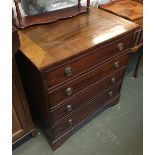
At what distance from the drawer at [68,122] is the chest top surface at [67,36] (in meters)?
0.52

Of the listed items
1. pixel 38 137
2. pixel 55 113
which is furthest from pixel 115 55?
pixel 38 137

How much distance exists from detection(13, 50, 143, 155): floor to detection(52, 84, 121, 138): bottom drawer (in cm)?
15

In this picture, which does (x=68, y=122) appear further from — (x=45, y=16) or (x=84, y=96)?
(x=45, y=16)

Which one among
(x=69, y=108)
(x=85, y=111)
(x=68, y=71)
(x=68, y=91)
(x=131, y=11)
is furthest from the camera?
(x=131, y=11)

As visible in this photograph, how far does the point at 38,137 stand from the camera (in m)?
1.56

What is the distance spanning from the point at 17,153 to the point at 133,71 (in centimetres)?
143

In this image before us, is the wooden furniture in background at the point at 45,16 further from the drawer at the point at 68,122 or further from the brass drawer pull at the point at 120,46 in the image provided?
the drawer at the point at 68,122

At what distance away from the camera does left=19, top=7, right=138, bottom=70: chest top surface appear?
1019 millimetres

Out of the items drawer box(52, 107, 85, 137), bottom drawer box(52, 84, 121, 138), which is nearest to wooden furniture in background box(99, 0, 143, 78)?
bottom drawer box(52, 84, 121, 138)

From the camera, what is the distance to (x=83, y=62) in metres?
1.15

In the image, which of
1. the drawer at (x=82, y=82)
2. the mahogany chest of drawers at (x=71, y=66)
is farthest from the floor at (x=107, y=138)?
the drawer at (x=82, y=82)

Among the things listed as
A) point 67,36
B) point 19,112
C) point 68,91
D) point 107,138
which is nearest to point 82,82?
point 68,91

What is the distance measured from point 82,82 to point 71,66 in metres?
0.19

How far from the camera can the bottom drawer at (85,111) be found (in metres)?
1.38
